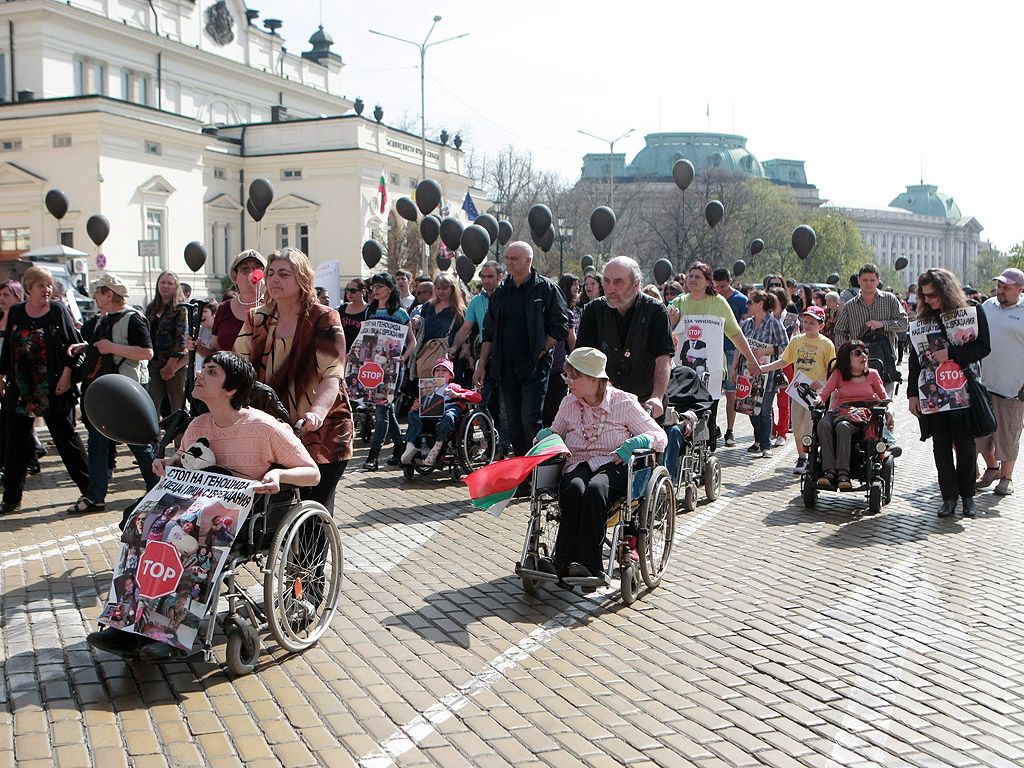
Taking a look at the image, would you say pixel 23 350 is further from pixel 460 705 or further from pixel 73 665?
pixel 460 705

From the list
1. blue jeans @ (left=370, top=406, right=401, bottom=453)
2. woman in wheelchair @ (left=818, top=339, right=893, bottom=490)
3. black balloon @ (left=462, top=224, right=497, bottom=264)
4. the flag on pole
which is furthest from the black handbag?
the flag on pole

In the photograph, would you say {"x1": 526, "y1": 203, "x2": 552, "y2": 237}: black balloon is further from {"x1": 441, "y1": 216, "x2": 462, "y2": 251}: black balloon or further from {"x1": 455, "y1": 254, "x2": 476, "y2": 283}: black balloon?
{"x1": 455, "y1": 254, "x2": 476, "y2": 283}: black balloon

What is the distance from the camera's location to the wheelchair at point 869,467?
29.2 feet

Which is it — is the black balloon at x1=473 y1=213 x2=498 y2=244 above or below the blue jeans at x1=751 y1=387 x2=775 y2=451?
above

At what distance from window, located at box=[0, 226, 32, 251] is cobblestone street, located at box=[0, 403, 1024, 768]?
45.0 meters

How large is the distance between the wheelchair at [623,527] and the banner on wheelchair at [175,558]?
196 cm

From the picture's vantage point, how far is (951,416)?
9086 mm

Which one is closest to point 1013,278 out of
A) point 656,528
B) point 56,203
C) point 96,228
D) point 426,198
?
point 656,528

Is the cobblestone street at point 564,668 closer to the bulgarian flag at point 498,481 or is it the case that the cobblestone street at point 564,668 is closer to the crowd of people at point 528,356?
the bulgarian flag at point 498,481

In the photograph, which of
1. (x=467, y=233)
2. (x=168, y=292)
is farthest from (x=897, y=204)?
(x=168, y=292)

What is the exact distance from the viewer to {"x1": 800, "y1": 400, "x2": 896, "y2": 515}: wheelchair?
8.89 meters

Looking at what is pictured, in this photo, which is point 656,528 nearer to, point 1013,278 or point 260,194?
point 1013,278

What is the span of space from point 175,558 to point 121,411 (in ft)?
2.26

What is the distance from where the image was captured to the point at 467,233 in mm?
20875
